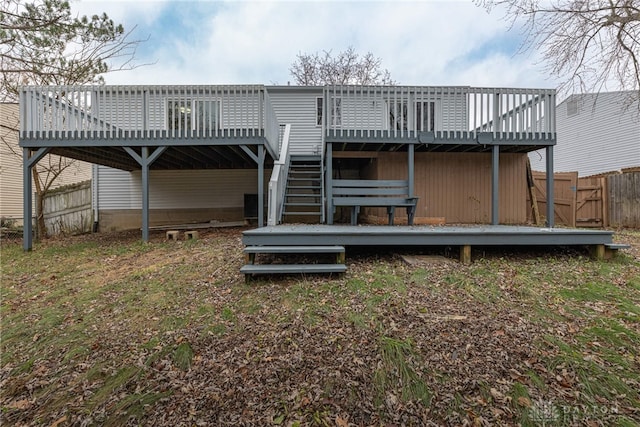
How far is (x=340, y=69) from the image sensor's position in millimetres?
18312

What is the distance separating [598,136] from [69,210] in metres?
22.7

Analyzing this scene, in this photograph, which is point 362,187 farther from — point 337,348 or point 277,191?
point 337,348

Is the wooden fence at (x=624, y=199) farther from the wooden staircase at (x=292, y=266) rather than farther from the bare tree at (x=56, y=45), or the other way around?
the bare tree at (x=56, y=45)

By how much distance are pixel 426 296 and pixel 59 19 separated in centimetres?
867

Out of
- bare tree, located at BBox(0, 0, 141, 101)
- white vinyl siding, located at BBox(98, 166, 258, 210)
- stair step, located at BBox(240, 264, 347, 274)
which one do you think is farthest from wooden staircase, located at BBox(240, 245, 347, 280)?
white vinyl siding, located at BBox(98, 166, 258, 210)

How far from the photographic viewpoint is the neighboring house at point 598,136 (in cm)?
1328

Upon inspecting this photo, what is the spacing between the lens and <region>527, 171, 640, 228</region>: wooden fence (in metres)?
8.79

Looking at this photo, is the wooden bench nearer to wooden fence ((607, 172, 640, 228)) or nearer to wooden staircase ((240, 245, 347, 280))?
wooden staircase ((240, 245, 347, 280))

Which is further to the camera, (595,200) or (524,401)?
(595,200)

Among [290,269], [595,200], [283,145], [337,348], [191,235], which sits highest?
[283,145]

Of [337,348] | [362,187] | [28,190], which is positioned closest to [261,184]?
[362,187]

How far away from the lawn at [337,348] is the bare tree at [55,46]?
17.8 feet

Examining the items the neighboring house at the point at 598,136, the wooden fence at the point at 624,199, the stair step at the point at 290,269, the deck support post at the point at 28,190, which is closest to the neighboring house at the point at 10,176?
the deck support post at the point at 28,190

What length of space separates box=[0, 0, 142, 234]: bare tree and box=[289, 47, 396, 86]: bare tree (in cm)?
1133
